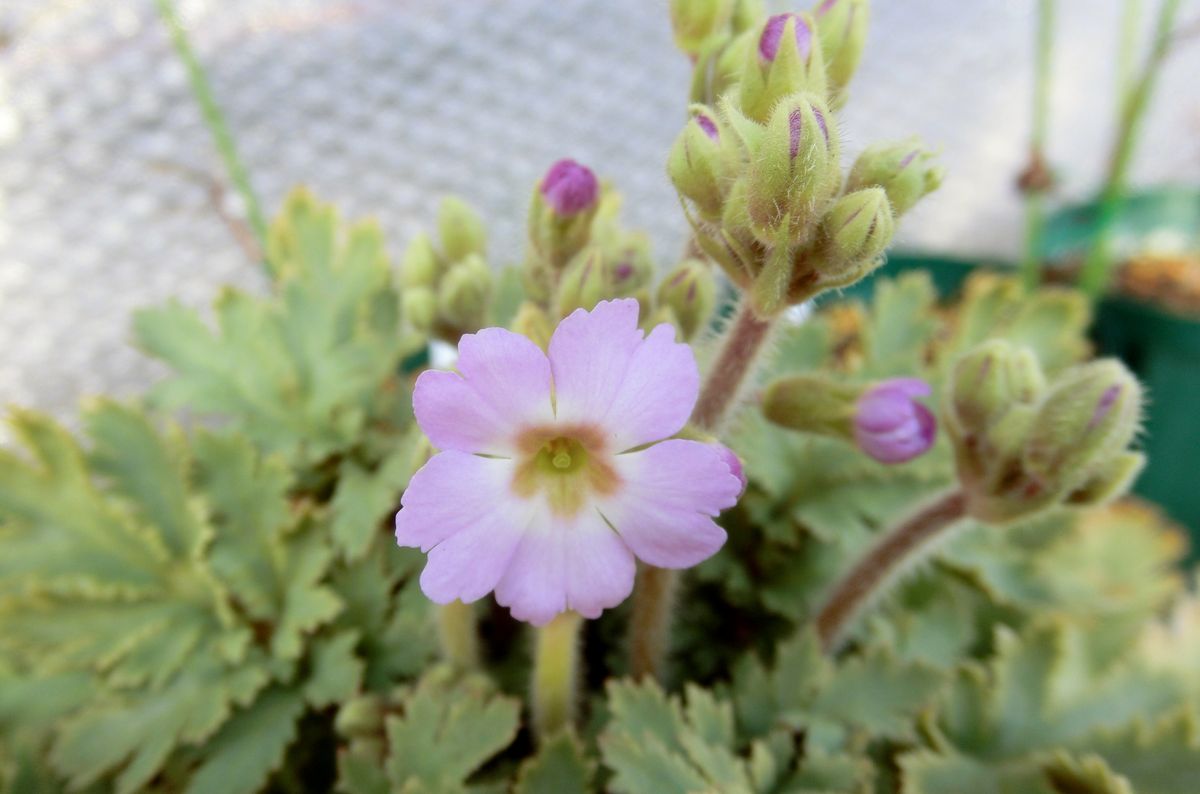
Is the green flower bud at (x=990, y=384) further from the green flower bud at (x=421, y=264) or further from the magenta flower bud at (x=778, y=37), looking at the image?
the green flower bud at (x=421, y=264)

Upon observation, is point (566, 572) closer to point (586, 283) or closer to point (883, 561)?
point (586, 283)

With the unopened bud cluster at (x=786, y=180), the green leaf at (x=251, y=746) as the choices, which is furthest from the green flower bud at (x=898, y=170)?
the green leaf at (x=251, y=746)

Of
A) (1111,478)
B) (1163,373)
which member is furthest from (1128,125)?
(1111,478)

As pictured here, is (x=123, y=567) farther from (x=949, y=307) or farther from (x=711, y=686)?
(x=949, y=307)

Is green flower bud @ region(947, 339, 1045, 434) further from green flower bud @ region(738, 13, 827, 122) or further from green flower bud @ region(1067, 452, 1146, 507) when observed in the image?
green flower bud @ region(738, 13, 827, 122)

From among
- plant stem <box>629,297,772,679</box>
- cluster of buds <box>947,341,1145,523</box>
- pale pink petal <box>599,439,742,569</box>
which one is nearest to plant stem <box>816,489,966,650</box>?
cluster of buds <box>947,341,1145,523</box>
